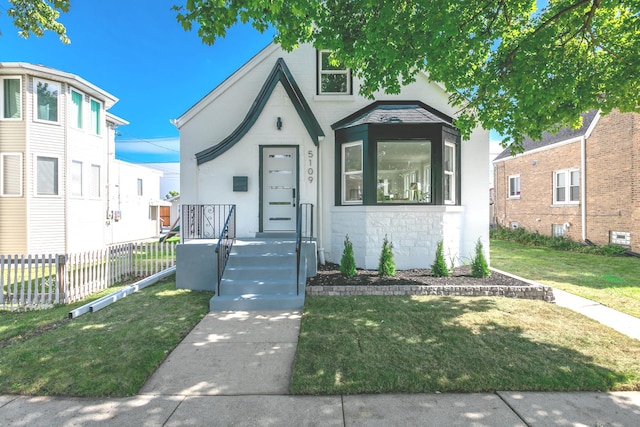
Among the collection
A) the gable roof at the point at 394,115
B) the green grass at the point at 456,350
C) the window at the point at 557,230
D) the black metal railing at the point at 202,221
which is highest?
the gable roof at the point at 394,115

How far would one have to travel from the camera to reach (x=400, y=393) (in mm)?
3238

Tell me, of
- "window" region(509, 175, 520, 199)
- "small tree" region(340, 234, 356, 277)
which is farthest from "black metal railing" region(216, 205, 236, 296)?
"window" region(509, 175, 520, 199)

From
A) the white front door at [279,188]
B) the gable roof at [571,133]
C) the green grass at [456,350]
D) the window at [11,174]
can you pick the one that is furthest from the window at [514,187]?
the window at [11,174]

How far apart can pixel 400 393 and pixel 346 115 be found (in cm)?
771

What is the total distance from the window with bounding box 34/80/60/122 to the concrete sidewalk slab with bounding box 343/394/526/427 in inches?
656

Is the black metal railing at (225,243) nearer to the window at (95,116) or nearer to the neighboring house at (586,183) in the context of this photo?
the window at (95,116)

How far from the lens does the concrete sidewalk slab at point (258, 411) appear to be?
281 centimetres

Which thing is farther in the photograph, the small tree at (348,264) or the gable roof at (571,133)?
the gable roof at (571,133)

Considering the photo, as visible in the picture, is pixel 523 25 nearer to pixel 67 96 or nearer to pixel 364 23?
pixel 364 23

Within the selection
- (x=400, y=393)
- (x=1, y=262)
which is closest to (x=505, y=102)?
(x=400, y=393)

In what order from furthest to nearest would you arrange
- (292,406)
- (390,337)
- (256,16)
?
1. (256,16)
2. (390,337)
3. (292,406)

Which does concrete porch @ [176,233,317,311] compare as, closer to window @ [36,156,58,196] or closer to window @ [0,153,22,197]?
window @ [36,156,58,196]

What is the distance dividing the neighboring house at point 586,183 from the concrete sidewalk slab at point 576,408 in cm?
1317

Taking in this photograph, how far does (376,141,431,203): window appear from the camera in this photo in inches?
332
